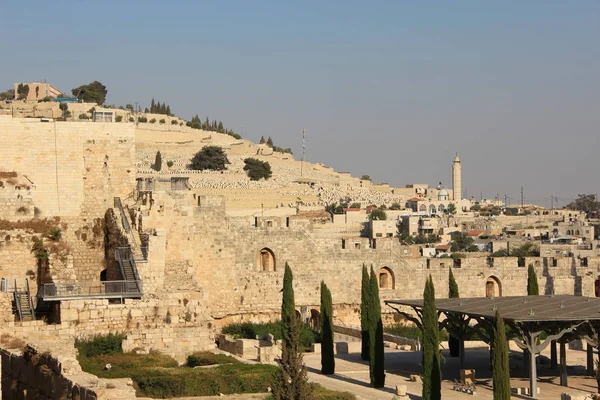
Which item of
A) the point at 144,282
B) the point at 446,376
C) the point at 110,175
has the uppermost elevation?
the point at 110,175

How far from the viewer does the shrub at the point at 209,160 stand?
107 m

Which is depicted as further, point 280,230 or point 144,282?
point 280,230

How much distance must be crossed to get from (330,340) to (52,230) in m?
8.81

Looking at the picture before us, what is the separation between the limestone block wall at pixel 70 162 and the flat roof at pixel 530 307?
958cm

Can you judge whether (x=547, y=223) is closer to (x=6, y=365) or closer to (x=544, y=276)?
(x=544, y=276)

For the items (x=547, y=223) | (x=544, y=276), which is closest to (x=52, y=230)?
(x=544, y=276)

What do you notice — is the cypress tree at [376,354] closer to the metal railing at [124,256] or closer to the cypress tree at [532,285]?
the metal railing at [124,256]

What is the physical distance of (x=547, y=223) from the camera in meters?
136

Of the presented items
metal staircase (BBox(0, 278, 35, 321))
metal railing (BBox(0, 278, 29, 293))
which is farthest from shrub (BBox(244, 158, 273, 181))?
metal staircase (BBox(0, 278, 35, 321))

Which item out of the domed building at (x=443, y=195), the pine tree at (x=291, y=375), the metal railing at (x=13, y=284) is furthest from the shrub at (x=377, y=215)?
the pine tree at (x=291, y=375)

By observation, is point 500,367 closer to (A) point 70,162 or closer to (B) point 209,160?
(A) point 70,162

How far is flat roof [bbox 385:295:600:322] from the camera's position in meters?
30.5

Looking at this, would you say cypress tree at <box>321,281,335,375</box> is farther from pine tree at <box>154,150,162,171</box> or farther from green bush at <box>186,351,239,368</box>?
pine tree at <box>154,150,162,171</box>

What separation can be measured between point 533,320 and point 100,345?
10395mm
